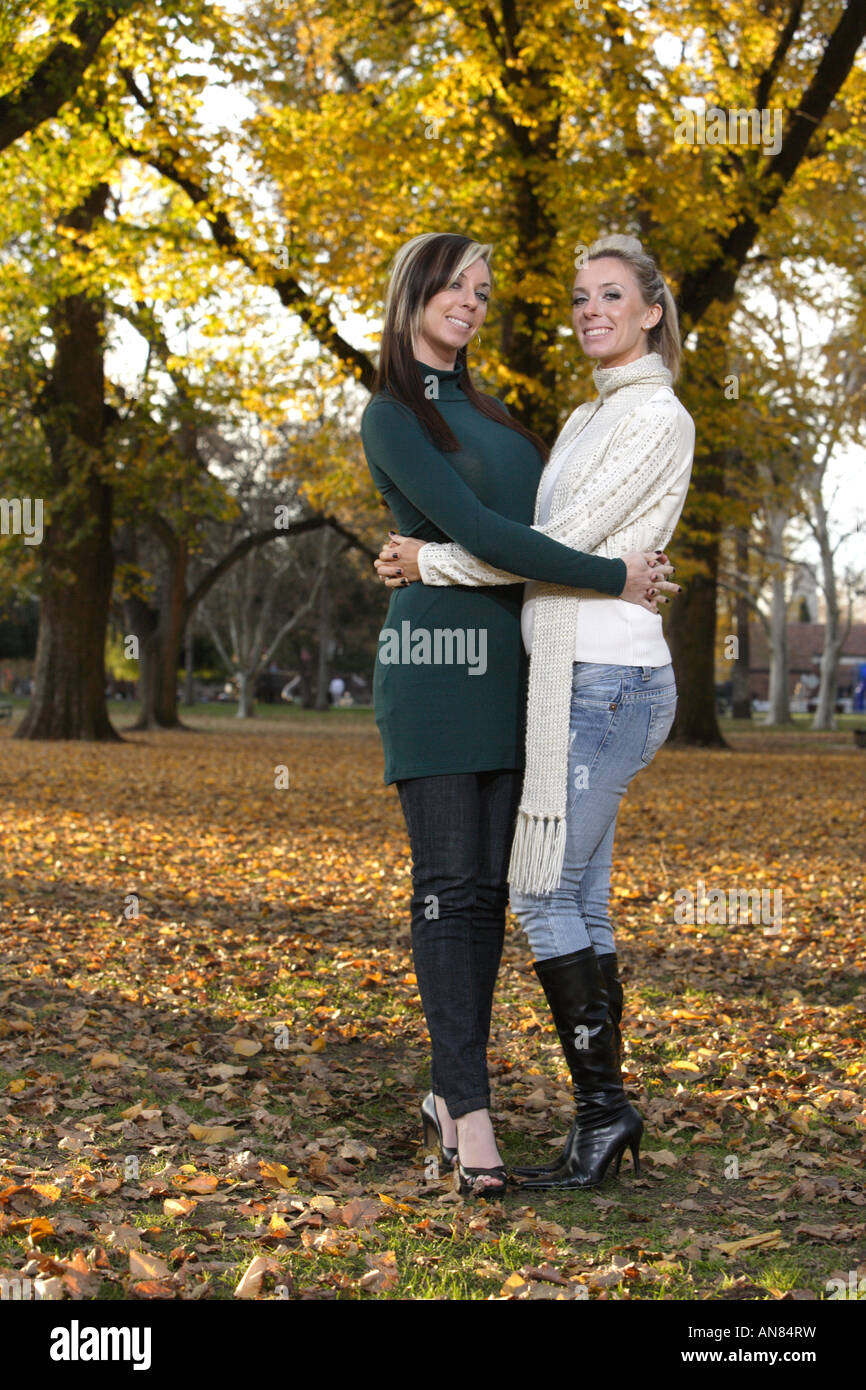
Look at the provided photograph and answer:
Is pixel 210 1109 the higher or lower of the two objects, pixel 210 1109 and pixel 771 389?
the lower

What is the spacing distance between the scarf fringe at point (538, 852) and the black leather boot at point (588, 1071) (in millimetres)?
212

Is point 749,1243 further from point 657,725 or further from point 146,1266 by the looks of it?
point 146,1266

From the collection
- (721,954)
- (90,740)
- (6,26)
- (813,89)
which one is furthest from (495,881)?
(90,740)

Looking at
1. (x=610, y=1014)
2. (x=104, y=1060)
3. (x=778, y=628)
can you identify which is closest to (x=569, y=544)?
(x=610, y=1014)

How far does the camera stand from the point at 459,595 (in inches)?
142

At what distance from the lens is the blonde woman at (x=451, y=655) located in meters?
3.55

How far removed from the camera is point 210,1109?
4.40 m

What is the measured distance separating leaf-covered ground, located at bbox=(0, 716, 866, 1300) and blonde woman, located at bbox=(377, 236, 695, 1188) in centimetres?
38

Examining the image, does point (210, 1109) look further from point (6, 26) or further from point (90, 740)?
point (90, 740)

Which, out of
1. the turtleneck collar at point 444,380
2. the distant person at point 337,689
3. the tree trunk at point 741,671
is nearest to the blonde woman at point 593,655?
the turtleneck collar at point 444,380

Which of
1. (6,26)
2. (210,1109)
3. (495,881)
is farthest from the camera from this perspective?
(6,26)

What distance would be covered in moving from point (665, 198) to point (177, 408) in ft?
33.3

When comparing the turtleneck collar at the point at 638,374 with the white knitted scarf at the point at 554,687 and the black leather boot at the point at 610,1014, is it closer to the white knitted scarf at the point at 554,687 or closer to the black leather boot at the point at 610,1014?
the white knitted scarf at the point at 554,687

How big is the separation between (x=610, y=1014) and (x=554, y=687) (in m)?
0.87
